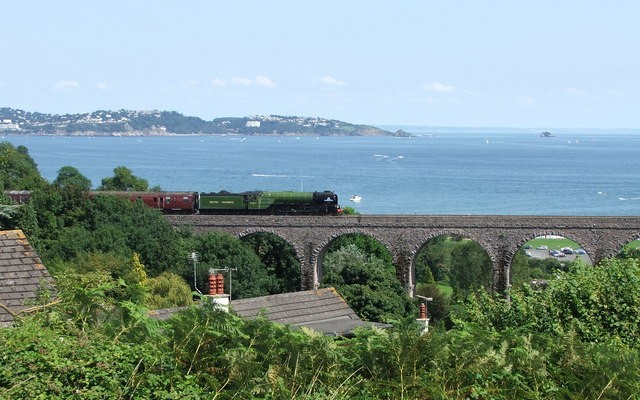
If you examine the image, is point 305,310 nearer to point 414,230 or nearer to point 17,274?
point 17,274

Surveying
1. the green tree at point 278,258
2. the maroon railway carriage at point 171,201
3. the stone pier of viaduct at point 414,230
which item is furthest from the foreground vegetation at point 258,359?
the maroon railway carriage at point 171,201

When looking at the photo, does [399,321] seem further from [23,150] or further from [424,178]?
[424,178]

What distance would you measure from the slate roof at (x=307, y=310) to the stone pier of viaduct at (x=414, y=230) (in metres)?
43.8

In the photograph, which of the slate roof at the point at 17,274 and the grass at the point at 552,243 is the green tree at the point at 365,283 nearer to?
the slate roof at the point at 17,274

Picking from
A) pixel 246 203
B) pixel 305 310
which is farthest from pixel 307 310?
pixel 246 203

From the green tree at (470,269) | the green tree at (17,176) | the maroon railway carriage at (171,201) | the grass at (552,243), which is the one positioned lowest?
the grass at (552,243)

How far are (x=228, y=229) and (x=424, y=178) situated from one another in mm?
121508

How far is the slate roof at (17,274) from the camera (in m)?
13.1

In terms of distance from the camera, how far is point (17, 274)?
13562mm

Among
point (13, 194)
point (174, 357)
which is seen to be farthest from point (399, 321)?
point (13, 194)

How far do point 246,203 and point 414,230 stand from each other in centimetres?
1092

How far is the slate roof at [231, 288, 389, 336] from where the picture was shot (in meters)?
18.8

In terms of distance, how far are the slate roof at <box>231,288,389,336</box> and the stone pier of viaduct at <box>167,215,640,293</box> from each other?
43.8 metres

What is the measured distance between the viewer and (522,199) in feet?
476
